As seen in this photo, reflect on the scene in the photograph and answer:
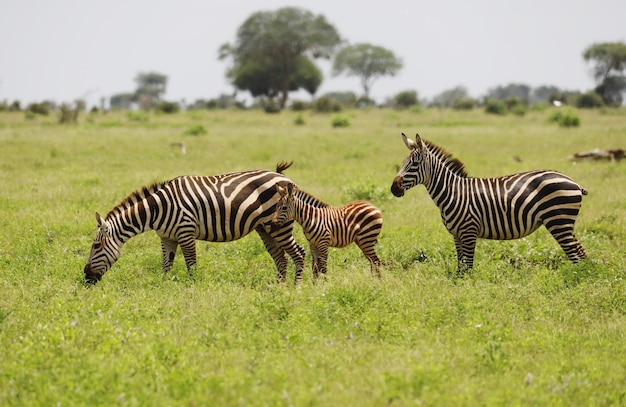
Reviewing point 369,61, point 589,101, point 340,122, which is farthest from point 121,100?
point 340,122

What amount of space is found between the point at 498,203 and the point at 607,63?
78921 mm

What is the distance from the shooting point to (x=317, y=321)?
290 inches

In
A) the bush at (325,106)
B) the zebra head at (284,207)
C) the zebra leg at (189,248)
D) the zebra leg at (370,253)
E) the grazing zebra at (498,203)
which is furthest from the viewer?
the bush at (325,106)

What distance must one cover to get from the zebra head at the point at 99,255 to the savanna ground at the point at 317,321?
0.22 m

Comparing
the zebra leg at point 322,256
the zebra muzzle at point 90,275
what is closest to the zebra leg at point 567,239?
the zebra leg at point 322,256

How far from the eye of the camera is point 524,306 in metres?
7.92

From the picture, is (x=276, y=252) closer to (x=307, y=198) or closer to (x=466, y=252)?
(x=307, y=198)

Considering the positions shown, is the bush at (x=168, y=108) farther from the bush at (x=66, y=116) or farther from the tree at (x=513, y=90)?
the tree at (x=513, y=90)

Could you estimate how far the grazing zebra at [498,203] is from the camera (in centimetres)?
936

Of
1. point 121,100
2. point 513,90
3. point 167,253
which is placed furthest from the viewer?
point 513,90

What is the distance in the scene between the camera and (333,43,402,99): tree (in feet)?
336

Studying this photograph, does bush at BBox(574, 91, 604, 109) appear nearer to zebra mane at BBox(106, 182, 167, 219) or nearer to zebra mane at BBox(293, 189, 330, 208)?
zebra mane at BBox(293, 189, 330, 208)

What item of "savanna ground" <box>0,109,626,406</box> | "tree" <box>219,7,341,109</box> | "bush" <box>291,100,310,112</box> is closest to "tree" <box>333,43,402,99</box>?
"tree" <box>219,7,341,109</box>

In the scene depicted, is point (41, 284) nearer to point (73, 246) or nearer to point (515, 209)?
point (73, 246)
